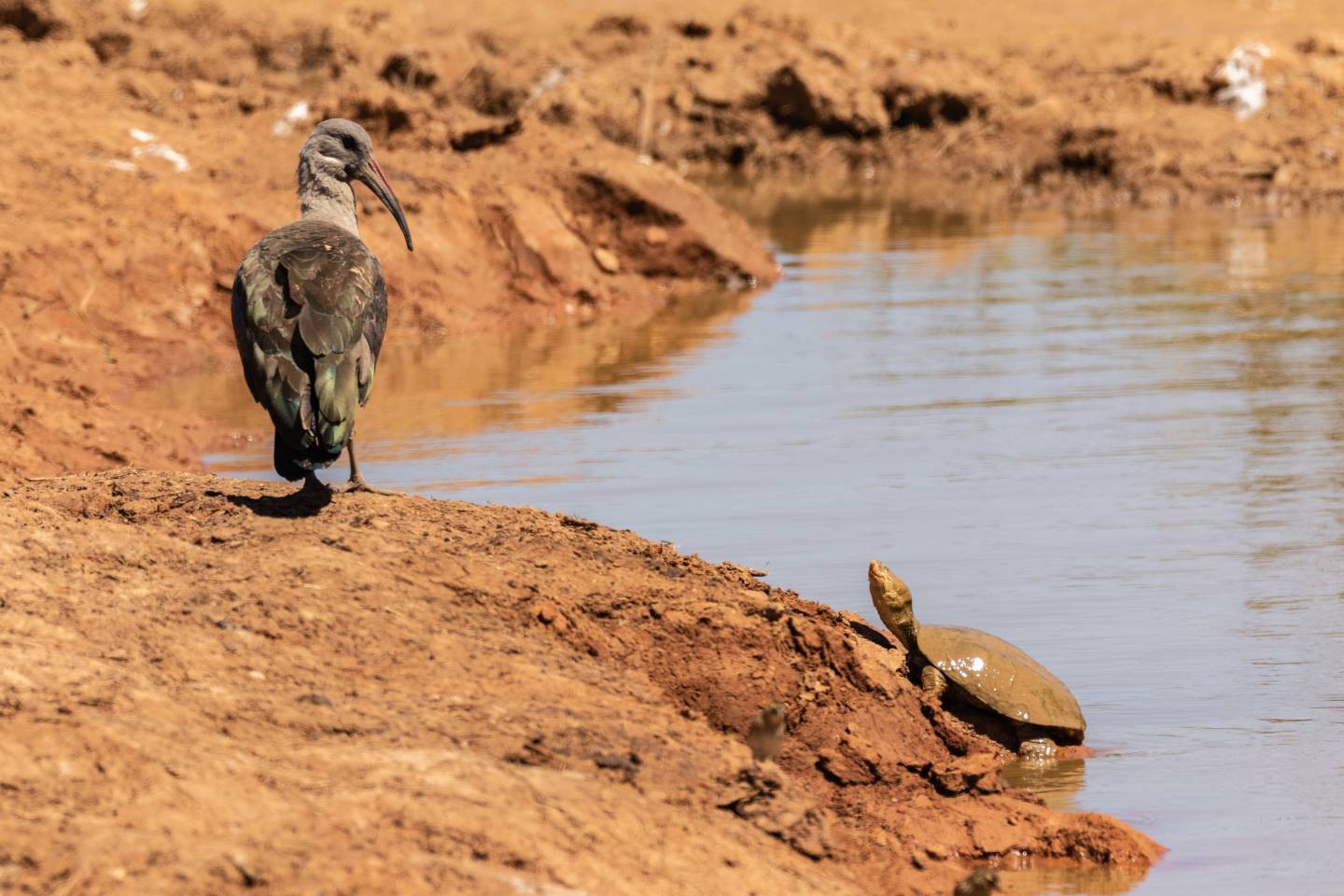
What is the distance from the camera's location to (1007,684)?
6.92 meters

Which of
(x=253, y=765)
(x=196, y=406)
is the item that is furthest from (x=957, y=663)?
(x=196, y=406)

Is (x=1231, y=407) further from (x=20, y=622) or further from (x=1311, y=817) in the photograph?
(x=20, y=622)

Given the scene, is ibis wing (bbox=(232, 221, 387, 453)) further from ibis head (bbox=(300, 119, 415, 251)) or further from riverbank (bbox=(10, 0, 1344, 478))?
riverbank (bbox=(10, 0, 1344, 478))

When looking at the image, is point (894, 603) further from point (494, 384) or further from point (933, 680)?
point (494, 384)

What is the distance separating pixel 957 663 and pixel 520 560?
1.64m

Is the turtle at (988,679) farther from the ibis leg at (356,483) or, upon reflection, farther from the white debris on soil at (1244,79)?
the white debris on soil at (1244,79)

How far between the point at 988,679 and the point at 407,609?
2.20 metres

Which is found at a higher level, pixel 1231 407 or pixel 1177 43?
pixel 1177 43

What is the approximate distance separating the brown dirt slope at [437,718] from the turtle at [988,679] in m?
0.14

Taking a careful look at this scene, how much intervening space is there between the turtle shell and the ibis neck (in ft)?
10.7

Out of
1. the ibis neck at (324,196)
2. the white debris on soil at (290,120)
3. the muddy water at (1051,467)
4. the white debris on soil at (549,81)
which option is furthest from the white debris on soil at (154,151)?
the white debris on soil at (549,81)

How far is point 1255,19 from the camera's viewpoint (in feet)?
109

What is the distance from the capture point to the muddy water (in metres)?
6.95

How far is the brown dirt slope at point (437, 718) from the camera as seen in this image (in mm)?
4531
